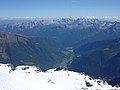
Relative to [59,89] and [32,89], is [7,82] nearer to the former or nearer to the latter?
[32,89]

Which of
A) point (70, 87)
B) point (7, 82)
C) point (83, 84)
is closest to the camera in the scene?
point (7, 82)

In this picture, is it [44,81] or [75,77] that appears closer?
[44,81]

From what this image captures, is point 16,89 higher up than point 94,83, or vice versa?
point 16,89

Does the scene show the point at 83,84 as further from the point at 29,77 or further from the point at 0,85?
the point at 0,85

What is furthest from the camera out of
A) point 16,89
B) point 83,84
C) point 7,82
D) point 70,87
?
point 83,84

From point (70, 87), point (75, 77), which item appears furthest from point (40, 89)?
point (75, 77)

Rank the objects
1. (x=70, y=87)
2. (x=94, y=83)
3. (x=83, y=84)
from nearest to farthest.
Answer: (x=70, y=87)
(x=83, y=84)
(x=94, y=83)

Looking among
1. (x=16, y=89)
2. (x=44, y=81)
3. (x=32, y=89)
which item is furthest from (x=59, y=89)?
(x=16, y=89)
